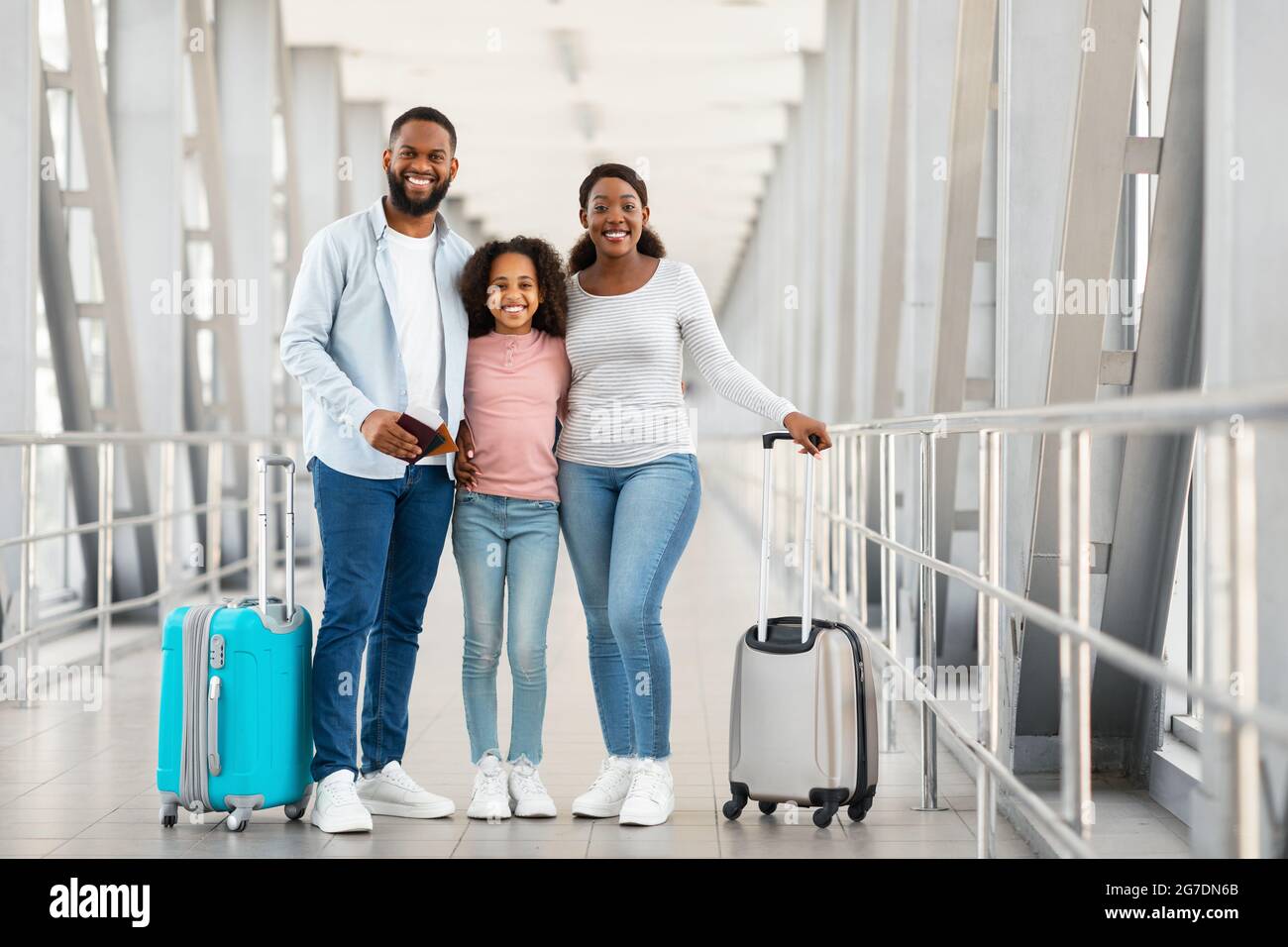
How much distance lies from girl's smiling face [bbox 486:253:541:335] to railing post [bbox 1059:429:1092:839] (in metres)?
1.03

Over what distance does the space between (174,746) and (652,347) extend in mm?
1072

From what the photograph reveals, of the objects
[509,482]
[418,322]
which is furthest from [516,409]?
[418,322]

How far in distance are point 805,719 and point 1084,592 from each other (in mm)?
784

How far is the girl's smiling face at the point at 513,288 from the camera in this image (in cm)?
252

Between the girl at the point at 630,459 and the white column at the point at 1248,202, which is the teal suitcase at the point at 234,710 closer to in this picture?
the girl at the point at 630,459

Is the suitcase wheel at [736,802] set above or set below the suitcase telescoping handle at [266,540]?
below

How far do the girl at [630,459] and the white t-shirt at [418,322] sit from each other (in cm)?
23

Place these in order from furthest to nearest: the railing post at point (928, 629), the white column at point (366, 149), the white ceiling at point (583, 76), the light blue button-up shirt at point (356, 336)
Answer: the white column at point (366, 149), the white ceiling at point (583, 76), the railing post at point (928, 629), the light blue button-up shirt at point (356, 336)

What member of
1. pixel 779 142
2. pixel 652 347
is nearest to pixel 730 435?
pixel 779 142

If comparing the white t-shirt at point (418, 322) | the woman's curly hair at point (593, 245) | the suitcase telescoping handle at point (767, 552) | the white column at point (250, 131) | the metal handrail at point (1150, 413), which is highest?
the white column at point (250, 131)

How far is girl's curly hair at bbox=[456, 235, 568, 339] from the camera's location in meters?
2.55

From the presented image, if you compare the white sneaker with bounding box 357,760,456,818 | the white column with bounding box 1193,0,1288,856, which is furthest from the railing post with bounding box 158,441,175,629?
the white column with bounding box 1193,0,1288,856

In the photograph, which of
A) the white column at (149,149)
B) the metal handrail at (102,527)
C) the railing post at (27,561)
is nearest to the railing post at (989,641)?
the metal handrail at (102,527)

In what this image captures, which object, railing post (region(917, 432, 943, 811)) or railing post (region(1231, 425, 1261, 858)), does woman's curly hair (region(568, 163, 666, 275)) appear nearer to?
railing post (region(917, 432, 943, 811))
